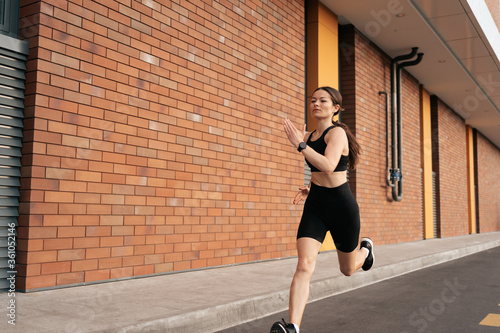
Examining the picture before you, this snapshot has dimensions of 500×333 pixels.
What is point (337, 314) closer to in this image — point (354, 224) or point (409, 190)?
point (354, 224)

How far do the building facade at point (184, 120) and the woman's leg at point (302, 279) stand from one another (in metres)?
2.73

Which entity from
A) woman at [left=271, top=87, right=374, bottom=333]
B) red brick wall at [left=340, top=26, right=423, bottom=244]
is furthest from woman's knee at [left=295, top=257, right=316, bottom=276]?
red brick wall at [left=340, top=26, right=423, bottom=244]

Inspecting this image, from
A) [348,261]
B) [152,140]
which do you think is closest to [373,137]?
[152,140]

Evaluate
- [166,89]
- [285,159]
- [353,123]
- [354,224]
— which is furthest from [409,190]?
[354,224]

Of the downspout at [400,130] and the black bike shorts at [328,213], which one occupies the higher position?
the downspout at [400,130]

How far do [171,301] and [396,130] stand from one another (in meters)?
11.1

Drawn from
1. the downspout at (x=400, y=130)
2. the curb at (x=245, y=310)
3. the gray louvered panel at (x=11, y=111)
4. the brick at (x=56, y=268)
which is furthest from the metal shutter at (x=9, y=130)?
the downspout at (x=400, y=130)

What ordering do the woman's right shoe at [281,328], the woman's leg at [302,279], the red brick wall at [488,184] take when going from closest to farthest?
the woman's right shoe at [281,328], the woman's leg at [302,279], the red brick wall at [488,184]

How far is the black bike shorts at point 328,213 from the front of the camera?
12.3ft

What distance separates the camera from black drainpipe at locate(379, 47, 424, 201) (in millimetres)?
13727

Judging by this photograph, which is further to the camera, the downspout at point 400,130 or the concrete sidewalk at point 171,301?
the downspout at point 400,130

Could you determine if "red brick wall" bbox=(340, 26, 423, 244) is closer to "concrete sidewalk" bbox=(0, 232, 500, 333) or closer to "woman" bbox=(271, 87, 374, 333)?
"concrete sidewalk" bbox=(0, 232, 500, 333)

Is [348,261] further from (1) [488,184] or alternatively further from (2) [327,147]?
(1) [488,184]

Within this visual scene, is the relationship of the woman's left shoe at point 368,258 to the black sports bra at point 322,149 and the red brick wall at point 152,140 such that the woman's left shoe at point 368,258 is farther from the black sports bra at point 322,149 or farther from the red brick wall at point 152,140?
the red brick wall at point 152,140
